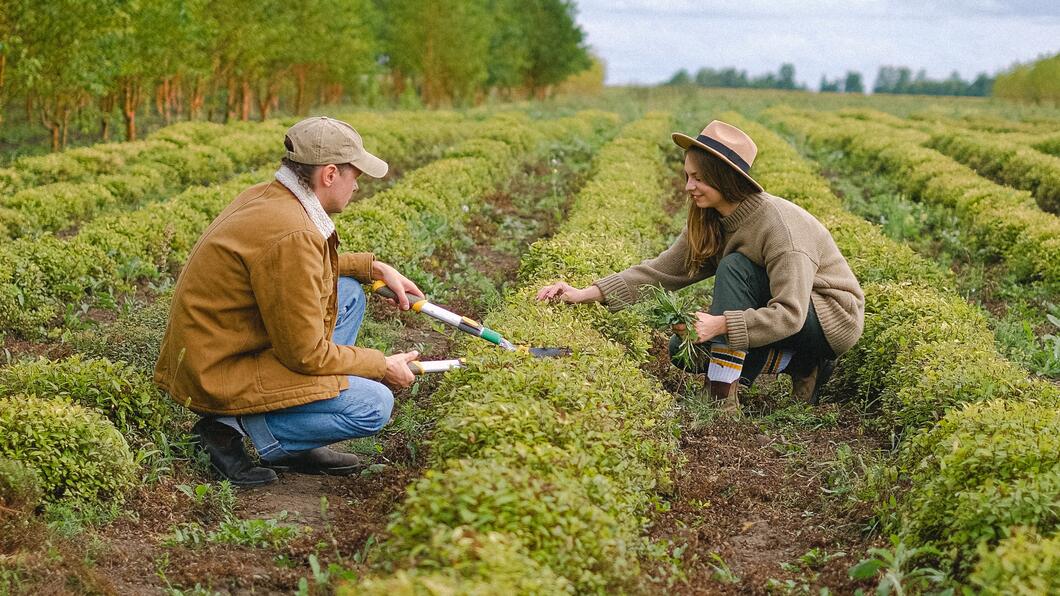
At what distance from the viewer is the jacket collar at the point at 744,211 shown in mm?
5246

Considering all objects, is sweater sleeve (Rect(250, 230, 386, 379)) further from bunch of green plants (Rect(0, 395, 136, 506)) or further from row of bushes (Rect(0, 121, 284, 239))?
row of bushes (Rect(0, 121, 284, 239))

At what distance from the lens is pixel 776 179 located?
38.1ft

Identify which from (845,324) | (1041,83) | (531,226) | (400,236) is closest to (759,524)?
(845,324)

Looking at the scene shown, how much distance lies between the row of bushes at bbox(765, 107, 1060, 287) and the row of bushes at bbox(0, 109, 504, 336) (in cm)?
825

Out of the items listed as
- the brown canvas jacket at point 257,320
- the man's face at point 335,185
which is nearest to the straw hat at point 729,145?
the man's face at point 335,185

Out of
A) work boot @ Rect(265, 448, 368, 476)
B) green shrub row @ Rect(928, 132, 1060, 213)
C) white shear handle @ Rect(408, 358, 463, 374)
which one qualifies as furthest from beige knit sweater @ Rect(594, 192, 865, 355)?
green shrub row @ Rect(928, 132, 1060, 213)

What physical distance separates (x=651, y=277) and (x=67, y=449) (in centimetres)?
331

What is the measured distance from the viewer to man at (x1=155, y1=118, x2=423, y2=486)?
13.3 ft

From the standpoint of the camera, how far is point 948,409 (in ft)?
14.6

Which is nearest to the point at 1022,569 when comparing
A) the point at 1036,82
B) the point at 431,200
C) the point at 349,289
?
the point at 349,289

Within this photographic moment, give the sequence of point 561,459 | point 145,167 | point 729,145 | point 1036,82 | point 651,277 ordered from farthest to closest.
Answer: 1. point 1036,82
2. point 145,167
3. point 651,277
4. point 729,145
5. point 561,459

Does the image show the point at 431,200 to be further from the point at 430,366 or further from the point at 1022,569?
the point at 1022,569

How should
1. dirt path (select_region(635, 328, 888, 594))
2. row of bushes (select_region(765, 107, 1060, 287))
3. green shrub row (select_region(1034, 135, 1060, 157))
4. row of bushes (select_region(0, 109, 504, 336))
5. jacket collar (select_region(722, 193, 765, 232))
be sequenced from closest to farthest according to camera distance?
dirt path (select_region(635, 328, 888, 594))
jacket collar (select_region(722, 193, 765, 232))
row of bushes (select_region(0, 109, 504, 336))
row of bushes (select_region(765, 107, 1060, 287))
green shrub row (select_region(1034, 135, 1060, 157))

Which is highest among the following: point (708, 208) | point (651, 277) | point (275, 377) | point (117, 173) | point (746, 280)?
point (708, 208)
